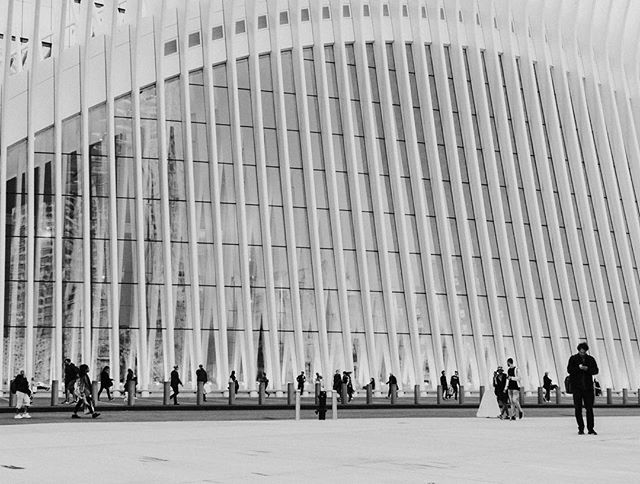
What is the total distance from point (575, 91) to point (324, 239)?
1426cm

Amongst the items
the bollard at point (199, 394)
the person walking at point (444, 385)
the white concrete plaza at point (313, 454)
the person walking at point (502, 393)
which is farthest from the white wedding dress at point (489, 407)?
the person walking at point (444, 385)

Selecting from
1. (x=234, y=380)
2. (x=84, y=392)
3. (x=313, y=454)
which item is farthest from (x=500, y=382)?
(x=234, y=380)

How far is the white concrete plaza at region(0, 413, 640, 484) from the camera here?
724 cm

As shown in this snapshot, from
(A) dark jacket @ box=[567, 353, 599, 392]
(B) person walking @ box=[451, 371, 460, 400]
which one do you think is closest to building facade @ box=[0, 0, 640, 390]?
(B) person walking @ box=[451, 371, 460, 400]

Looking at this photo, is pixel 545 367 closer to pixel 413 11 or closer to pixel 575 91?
pixel 575 91

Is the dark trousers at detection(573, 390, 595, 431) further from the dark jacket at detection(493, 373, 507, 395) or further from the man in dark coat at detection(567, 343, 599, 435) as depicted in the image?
the dark jacket at detection(493, 373, 507, 395)

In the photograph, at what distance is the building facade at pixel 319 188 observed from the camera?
1246 inches

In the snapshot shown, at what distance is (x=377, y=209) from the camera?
116 feet

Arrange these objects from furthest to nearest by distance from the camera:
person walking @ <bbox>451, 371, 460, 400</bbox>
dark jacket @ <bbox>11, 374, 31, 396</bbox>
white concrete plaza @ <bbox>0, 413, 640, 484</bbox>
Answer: person walking @ <bbox>451, 371, 460, 400</bbox> < dark jacket @ <bbox>11, 374, 31, 396</bbox> < white concrete plaza @ <bbox>0, 413, 640, 484</bbox>

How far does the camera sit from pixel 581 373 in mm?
12977

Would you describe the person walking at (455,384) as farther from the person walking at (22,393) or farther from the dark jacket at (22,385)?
the dark jacket at (22,385)

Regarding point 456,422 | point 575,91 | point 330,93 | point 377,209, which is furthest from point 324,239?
point 456,422

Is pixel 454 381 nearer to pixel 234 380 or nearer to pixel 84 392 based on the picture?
pixel 234 380

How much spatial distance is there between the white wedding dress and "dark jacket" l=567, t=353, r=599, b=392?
6.81 meters
